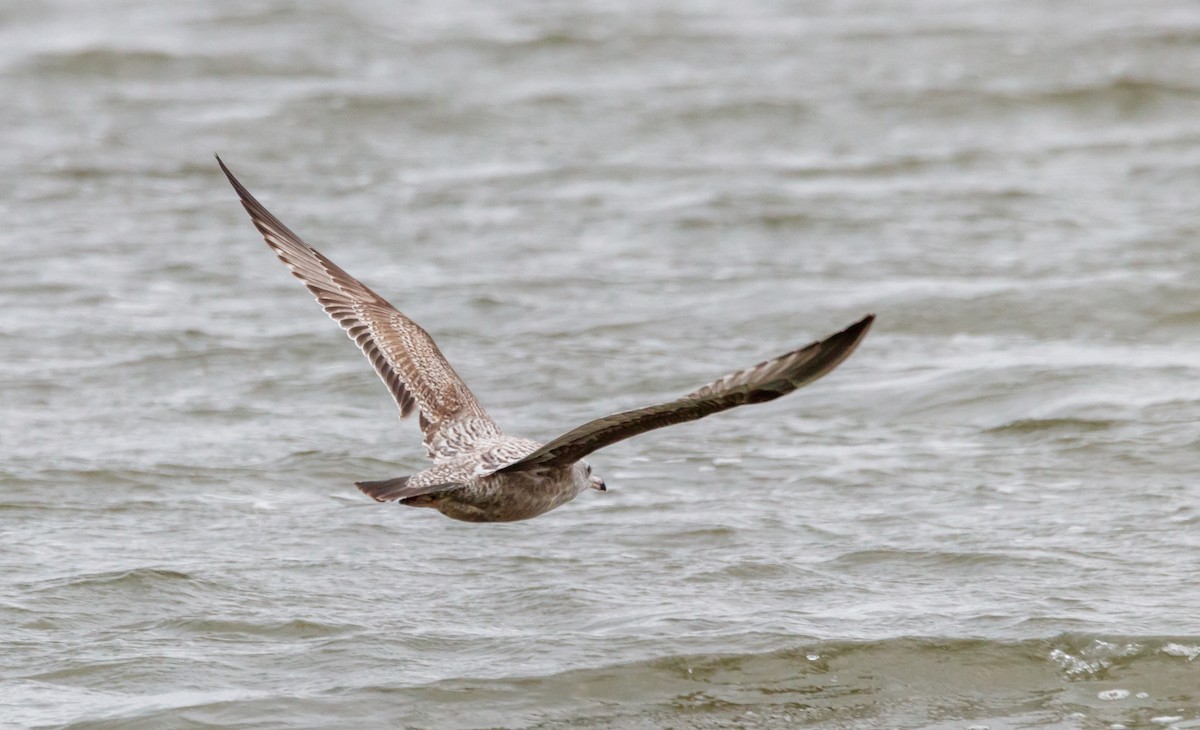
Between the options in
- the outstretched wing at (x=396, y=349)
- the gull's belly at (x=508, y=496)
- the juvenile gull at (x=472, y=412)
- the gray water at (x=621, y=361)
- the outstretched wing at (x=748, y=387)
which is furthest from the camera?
the outstretched wing at (x=396, y=349)

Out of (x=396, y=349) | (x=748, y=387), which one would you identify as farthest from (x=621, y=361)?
(x=748, y=387)

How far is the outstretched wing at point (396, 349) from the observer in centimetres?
730

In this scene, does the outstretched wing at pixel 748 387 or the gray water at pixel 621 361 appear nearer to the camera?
the outstretched wing at pixel 748 387

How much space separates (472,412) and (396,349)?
17.0 inches

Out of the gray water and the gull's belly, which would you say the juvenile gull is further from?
the gray water

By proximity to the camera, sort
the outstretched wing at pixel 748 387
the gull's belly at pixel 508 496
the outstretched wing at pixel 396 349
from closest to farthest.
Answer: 1. the outstretched wing at pixel 748 387
2. the gull's belly at pixel 508 496
3. the outstretched wing at pixel 396 349

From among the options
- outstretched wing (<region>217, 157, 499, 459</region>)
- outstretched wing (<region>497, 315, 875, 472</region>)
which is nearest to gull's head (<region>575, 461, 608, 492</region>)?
outstretched wing (<region>217, 157, 499, 459</region>)

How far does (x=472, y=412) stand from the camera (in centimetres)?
739

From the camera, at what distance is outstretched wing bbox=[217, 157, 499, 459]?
7301 millimetres

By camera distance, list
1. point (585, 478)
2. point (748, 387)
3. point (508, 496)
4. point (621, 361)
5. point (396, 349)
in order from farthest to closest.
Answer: point (621, 361) < point (396, 349) < point (585, 478) < point (508, 496) < point (748, 387)

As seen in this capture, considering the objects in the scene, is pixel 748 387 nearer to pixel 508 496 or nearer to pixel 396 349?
pixel 508 496

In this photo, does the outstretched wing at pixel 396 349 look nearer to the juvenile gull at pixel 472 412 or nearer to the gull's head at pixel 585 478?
the juvenile gull at pixel 472 412

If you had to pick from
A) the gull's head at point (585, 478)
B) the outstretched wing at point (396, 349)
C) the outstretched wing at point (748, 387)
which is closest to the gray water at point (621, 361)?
the gull's head at point (585, 478)

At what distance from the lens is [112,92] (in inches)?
650
